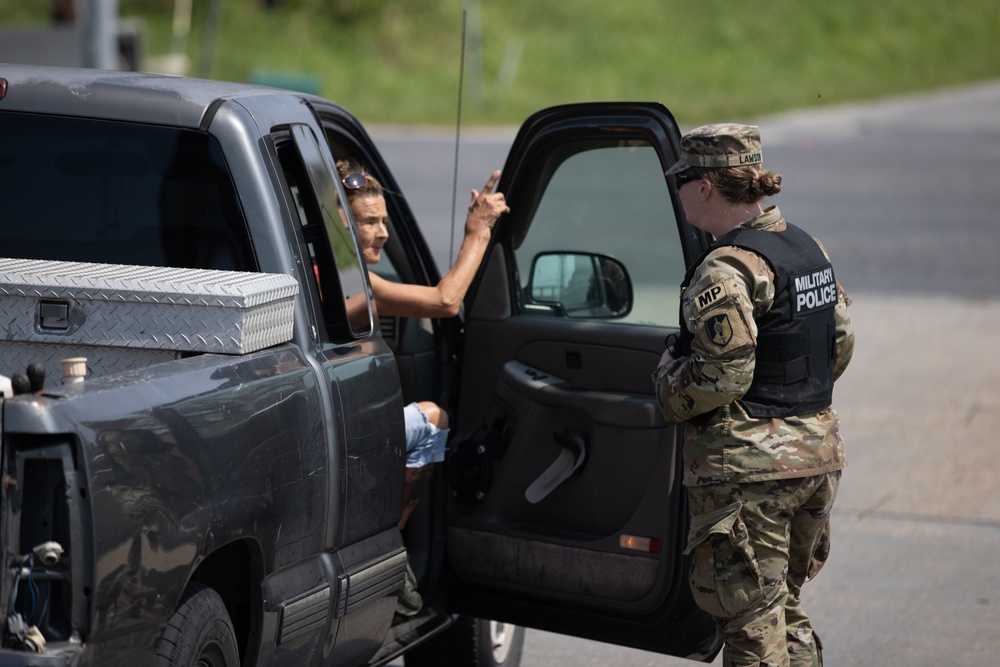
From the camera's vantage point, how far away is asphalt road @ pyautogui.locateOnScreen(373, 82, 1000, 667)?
19.0 ft

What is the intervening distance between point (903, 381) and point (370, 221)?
6.97m

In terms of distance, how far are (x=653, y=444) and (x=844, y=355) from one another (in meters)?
0.63

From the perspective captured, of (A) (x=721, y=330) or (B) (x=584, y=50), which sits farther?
(B) (x=584, y=50)

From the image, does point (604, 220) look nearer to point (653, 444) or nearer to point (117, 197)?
point (653, 444)

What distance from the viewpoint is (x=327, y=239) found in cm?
379

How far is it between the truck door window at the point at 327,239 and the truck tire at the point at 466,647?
131 cm

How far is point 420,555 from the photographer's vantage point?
443cm

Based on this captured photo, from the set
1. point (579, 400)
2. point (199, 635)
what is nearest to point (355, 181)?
point (579, 400)

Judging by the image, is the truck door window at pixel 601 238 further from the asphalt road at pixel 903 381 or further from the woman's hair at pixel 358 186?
the asphalt road at pixel 903 381

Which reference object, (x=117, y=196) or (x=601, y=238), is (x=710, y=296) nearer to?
(x=601, y=238)

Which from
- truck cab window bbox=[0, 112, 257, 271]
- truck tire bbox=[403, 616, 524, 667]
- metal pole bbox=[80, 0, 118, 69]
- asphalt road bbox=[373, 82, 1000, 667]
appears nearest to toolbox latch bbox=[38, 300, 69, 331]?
A: truck cab window bbox=[0, 112, 257, 271]

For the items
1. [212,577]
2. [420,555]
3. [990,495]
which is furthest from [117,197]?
[990,495]

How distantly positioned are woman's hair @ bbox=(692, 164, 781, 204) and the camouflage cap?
17mm

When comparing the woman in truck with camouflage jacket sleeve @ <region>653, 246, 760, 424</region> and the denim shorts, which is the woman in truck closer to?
the denim shorts
